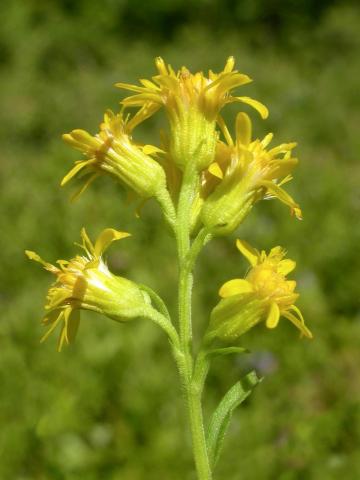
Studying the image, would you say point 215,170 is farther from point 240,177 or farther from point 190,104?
point 190,104

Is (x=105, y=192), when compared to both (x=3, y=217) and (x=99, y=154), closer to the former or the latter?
(x=3, y=217)

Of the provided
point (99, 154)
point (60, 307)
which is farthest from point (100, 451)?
point (99, 154)

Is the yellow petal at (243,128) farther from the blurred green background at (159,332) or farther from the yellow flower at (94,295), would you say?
the blurred green background at (159,332)

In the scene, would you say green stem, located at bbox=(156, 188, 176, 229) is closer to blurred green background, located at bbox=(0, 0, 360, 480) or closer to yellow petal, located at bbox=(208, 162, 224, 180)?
yellow petal, located at bbox=(208, 162, 224, 180)

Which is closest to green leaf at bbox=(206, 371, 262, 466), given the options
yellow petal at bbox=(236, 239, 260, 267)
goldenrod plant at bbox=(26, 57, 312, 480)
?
goldenrod plant at bbox=(26, 57, 312, 480)

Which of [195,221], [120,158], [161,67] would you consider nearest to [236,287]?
[195,221]

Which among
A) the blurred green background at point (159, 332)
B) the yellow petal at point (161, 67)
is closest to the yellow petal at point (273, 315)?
the yellow petal at point (161, 67)

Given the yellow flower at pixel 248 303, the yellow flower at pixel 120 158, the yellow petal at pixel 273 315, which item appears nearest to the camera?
the yellow petal at pixel 273 315
